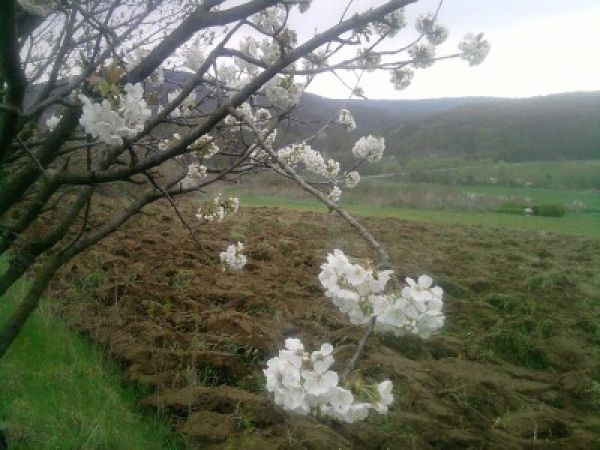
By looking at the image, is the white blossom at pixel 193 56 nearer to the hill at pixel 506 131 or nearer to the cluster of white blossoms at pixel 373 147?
the cluster of white blossoms at pixel 373 147

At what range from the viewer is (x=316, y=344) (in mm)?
3924

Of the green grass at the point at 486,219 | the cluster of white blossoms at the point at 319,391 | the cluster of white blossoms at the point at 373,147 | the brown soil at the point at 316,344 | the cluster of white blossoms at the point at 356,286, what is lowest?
the green grass at the point at 486,219

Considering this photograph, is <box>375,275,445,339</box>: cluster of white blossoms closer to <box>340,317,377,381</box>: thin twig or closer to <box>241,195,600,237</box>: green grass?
<box>340,317,377,381</box>: thin twig

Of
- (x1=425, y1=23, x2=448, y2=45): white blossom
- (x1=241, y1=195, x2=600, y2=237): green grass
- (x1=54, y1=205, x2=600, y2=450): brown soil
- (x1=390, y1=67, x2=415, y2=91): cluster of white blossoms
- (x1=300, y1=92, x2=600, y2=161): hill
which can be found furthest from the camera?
(x1=300, y1=92, x2=600, y2=161): hill

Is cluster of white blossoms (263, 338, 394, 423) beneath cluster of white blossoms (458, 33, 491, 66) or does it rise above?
beneath

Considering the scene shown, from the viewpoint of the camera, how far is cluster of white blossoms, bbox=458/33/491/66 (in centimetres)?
358

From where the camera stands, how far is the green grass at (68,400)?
100 inches

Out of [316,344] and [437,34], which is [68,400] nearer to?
[316,344]

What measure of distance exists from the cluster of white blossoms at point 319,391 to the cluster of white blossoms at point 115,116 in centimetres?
86

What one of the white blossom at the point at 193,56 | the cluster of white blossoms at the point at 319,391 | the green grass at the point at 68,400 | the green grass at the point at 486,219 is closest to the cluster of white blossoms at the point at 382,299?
the cluster of white blossoms at the point at 319,391

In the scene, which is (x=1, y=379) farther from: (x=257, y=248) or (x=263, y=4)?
(x=257, y=248)

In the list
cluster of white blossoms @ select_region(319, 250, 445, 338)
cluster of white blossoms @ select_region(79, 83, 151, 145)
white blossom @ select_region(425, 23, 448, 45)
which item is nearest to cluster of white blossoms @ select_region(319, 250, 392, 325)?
cluster of white blossoms @ select_region(319, 250, 445, 338)

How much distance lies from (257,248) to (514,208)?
2767 centimetres

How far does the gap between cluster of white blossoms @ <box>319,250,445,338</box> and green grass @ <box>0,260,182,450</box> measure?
1.67 m
